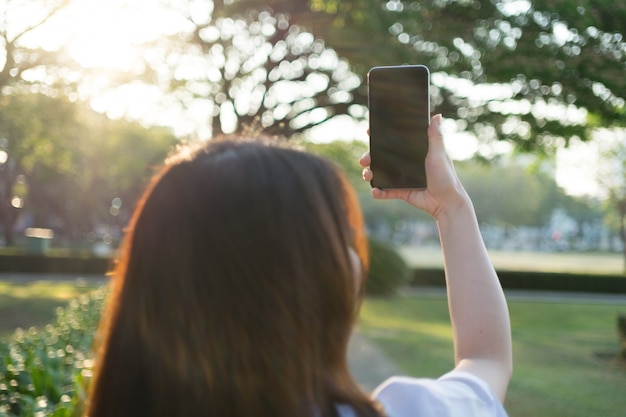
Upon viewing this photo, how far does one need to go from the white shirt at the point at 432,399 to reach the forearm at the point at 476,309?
16 cm

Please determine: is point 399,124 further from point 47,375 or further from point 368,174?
point 47,375

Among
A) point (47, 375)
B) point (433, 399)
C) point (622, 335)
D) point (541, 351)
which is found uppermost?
point (433, 399)

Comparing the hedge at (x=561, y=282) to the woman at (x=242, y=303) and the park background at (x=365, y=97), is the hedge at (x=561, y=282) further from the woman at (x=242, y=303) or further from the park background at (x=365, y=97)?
the woman at (x=242, y=303)

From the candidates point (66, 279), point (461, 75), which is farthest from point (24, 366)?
point (66, 279)

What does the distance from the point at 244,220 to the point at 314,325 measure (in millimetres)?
194

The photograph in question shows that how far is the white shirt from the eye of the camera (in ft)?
3.57

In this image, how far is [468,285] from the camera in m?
1.43

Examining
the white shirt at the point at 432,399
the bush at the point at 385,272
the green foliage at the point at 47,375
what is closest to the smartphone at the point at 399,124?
the white shirt at the point at 432,399

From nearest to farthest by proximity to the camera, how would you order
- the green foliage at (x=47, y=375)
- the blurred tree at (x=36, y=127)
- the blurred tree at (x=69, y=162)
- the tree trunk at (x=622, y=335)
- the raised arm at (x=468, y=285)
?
the raised arm at (x=468, y=285), the green foliage at (x=47, y=375), the tree trunk at (x=622, y=335), the blurred tree at (x=36, y=127), the blurred tree at (x=69, y=162)

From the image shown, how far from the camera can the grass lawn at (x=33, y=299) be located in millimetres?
13430

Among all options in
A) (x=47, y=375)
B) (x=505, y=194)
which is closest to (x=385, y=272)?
(x=47, y=375)

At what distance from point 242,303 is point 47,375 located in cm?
395

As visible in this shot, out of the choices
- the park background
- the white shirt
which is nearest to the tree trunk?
the park background

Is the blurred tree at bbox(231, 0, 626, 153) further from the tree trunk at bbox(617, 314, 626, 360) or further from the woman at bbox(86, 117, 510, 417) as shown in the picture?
the woman at bbox(86, 117, 510, 417)
